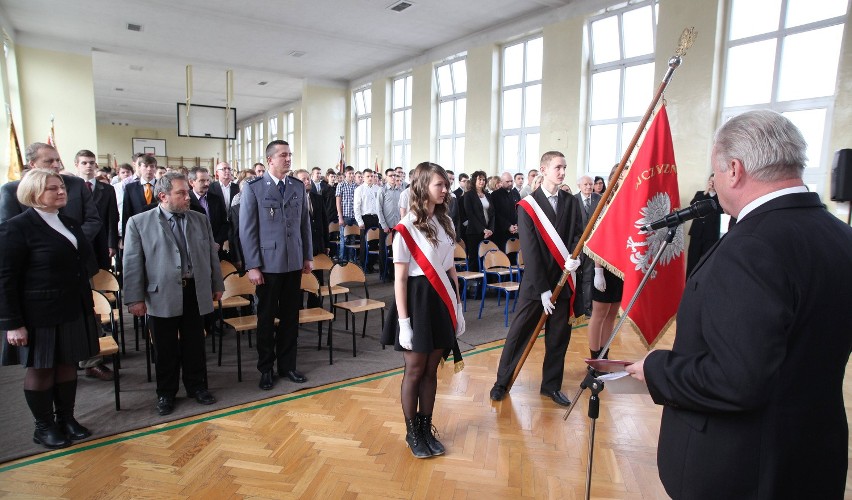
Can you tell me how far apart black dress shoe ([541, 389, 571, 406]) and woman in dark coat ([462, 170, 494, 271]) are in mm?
3755

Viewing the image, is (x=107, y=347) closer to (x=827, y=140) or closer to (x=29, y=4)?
(x=827, y=140)

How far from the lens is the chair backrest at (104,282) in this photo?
3.89 meters

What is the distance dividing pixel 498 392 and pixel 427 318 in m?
1.17

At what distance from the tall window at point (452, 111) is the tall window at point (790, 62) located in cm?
573

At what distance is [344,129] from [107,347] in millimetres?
13380

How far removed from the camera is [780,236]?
1007 millimetres

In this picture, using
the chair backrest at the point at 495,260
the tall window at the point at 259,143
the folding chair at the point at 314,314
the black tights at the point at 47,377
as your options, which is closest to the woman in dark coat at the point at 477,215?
the chair backrest at the point at 495,260

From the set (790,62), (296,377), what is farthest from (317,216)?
(790,62)

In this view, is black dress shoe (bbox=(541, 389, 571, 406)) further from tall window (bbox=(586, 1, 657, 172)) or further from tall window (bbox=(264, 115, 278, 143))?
tall window (bbox=(264, 115, 278, 143))

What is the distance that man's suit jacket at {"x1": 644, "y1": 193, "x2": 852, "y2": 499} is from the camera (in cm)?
98

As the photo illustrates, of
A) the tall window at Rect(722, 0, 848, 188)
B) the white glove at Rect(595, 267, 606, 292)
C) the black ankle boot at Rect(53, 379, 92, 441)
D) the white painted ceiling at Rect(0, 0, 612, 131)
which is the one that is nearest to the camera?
the black ankle boot at Rect(53, 379, 92, 441)

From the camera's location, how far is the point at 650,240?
2824mm

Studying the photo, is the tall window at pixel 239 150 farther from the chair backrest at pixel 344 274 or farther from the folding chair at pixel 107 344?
the folding chair at pixel 107 344

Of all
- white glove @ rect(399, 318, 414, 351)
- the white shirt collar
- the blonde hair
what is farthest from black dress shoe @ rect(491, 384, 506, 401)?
the blonde hair
